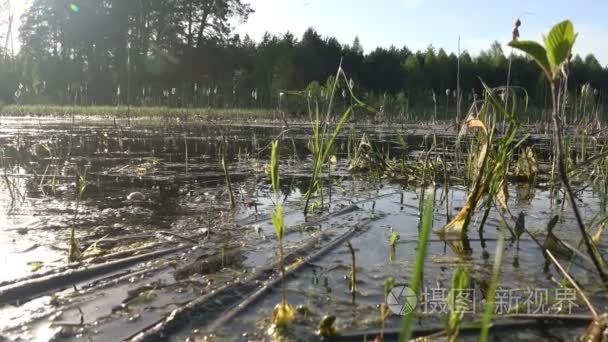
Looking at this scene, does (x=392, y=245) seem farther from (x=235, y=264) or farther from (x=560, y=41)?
(x=560, y=41)

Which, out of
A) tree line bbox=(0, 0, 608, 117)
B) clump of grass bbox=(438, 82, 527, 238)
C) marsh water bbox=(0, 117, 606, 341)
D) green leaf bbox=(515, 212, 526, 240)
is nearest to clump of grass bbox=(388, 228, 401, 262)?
marsh water bbox=(0, 117, 606, 341)

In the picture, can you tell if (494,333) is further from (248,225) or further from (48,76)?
(48,76)

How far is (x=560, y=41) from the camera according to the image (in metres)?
0.88

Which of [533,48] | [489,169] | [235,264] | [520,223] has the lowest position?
[235,264]

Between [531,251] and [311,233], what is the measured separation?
902 mm

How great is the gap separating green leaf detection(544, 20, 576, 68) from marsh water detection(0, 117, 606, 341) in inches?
21.1

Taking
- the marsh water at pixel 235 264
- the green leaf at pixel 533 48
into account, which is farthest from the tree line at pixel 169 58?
the green leaf at pixel 533 48

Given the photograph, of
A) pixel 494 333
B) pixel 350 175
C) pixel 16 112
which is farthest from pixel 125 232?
pixel 16 112

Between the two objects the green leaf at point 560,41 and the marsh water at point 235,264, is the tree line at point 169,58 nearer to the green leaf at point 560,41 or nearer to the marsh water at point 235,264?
the marsh water at point 235,264

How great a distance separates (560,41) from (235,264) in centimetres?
125

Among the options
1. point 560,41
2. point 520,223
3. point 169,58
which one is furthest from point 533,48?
point 169,58

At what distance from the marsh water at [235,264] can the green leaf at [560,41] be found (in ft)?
1.76

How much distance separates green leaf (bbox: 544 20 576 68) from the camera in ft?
2.84

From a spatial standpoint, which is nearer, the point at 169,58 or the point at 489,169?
the point at 489,169
